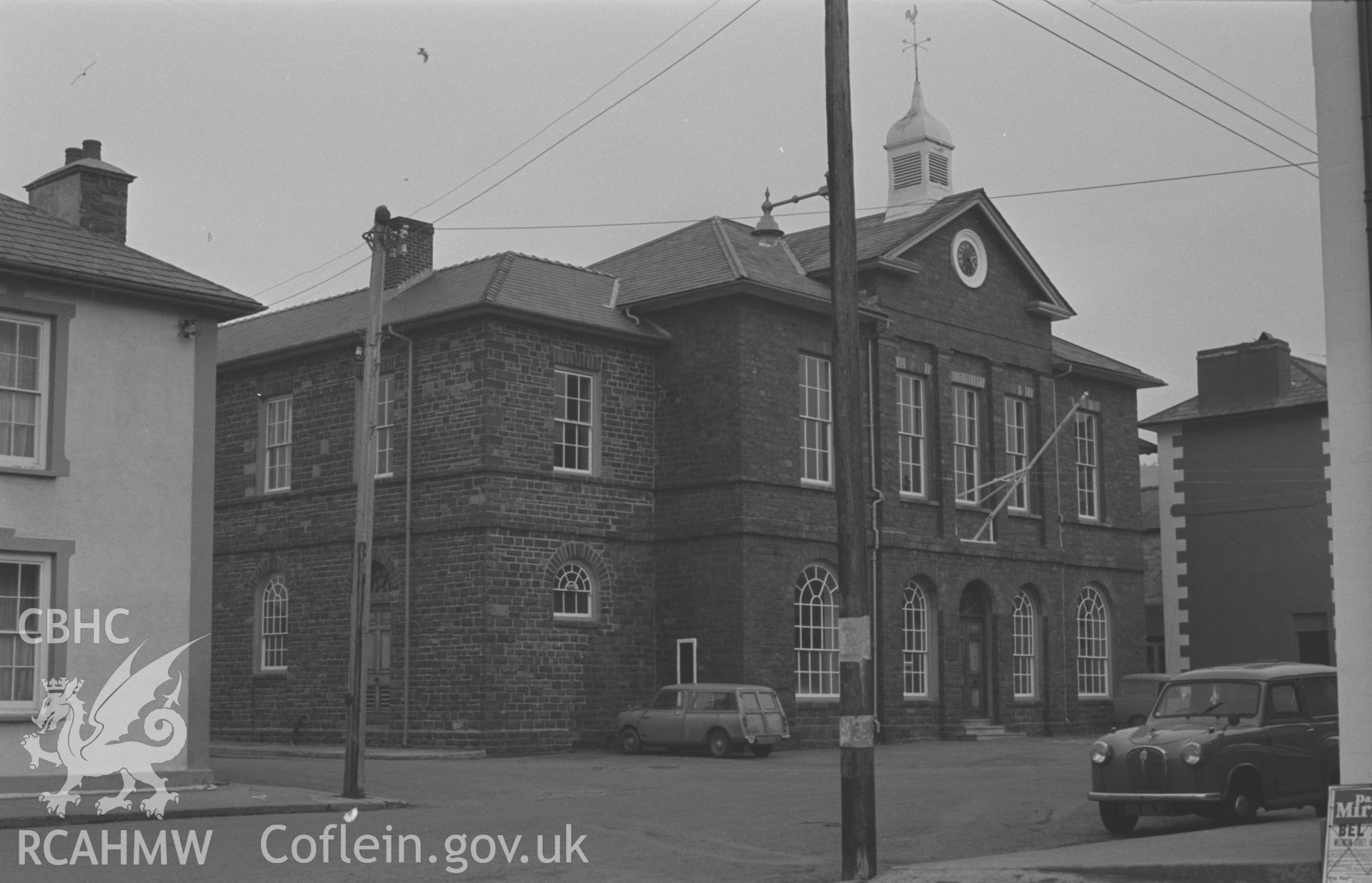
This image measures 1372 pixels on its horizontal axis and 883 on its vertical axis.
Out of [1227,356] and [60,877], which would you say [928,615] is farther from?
[60,877]

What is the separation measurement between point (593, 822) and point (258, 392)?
68.5 feet

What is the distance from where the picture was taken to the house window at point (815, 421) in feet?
110

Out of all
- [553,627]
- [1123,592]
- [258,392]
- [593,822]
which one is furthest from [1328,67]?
[1123,592]

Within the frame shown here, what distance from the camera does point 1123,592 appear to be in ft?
136

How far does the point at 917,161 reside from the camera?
133ft

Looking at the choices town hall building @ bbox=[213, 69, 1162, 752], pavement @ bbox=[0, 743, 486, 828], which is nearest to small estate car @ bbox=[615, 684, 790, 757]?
town hall building @ bbox=[213, 69, 1162, 752]

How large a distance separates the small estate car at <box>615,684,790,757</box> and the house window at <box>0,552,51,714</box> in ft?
41.4

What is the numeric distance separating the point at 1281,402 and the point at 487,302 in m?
21.8

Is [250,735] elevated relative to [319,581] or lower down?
lower down

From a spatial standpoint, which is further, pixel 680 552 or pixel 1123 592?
pixel 1123 592

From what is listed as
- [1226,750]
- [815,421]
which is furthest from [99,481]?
[815,421]

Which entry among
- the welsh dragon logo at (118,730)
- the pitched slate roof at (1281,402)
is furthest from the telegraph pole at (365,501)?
the pitched slate roof at (1281,402)

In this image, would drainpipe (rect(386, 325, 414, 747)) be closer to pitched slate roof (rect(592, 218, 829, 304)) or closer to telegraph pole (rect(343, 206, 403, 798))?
pitched slate roof (rect(592, 218, 829, 304))

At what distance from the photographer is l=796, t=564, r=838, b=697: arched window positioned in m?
32.9
